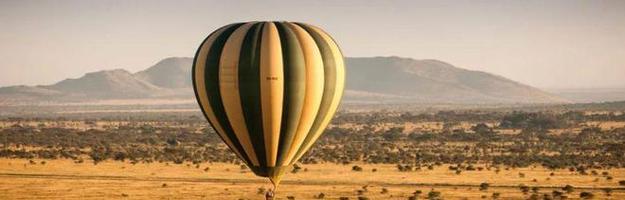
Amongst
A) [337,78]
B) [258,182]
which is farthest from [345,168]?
[337,78]

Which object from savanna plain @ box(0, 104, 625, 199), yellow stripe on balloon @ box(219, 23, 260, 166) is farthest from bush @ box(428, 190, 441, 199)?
yellow stripe on balloon @ box(219, 23, 260, 166)

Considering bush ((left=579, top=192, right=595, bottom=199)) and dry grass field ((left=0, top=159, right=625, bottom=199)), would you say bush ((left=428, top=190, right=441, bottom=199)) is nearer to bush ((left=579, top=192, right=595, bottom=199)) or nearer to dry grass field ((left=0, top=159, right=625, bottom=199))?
dry grass field ((left=0, top=159, right=625, bottom=199))

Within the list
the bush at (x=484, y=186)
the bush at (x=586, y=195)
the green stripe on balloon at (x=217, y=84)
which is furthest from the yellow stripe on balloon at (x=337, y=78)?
the bush at (x=586, y=195)


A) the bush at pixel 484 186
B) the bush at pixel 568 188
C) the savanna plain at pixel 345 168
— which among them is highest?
the bush at pixel 568 188

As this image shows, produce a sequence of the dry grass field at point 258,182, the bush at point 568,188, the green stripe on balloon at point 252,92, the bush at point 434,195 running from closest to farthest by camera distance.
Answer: the green stripe on balloon at point 252,92, the bush at point 434,195, the dry grass field at point 258,182, the bush at point 568,188

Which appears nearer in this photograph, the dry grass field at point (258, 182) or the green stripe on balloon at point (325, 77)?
the green stripe on balloon at point (325, 77)

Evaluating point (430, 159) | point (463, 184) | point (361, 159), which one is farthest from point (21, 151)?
point (463, 184)

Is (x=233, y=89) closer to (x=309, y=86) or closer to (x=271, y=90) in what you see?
(x=271, y=90)

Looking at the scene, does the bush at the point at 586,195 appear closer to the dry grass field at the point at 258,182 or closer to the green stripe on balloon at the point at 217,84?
the dry grass field at the point at 258,182
